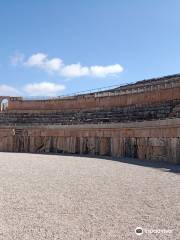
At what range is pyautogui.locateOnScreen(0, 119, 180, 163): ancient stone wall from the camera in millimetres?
18016

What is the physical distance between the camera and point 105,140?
23.9 m

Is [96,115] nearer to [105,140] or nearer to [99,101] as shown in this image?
[99,101]

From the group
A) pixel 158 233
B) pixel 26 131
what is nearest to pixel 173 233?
pixel 158 233

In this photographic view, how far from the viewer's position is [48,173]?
40.4 ft

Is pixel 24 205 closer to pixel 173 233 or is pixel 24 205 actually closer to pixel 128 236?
pixel 128 236

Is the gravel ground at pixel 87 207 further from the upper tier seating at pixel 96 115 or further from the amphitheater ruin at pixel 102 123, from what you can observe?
the upper tier seating at pixel 96 115

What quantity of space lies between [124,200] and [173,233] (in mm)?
2394

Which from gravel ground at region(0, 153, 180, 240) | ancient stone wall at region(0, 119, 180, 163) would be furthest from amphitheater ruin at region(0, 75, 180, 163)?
gravel ground at region(0, 153, 180, 240)

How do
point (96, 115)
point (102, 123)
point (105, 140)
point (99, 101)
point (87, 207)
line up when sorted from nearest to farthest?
point (87, 207), point (105, 140), point (102, 123), point (96, 115), point (99, 101)

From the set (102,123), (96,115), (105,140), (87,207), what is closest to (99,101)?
(96,115)

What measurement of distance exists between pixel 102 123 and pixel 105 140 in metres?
1.42

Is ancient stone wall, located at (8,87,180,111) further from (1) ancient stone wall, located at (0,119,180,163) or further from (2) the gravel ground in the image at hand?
(2) the gravel ground

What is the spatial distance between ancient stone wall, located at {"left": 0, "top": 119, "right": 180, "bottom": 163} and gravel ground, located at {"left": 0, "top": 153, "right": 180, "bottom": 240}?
7212 millimetres

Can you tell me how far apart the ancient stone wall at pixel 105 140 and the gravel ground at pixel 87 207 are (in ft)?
23.7
